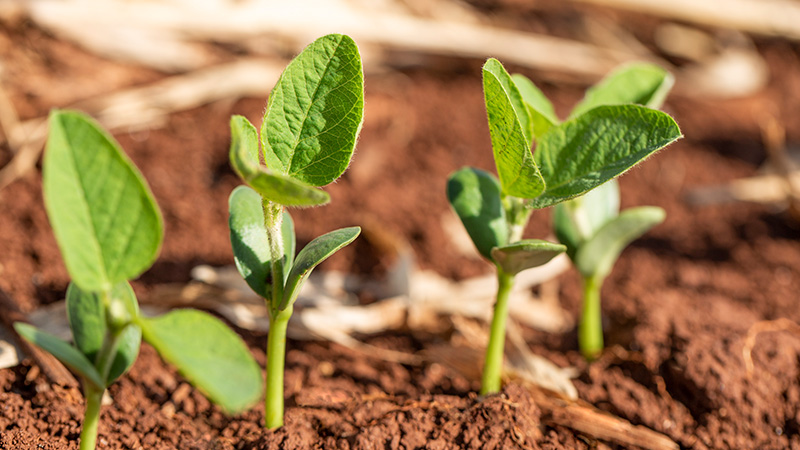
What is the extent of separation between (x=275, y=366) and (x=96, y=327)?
0.29 metres

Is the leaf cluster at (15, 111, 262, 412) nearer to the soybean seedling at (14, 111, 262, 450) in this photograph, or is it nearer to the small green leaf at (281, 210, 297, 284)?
the soybean seedling at (14, 111, 262, 450)

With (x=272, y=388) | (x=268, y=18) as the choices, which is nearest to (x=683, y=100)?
(x=268, y=18)

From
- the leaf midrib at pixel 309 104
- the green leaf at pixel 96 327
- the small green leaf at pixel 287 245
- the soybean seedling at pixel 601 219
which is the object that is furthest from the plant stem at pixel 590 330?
the green leaf at pixel 96 327

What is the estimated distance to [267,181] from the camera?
94 centimetres

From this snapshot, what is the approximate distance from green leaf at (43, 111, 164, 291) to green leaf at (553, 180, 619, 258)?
34.1 inches

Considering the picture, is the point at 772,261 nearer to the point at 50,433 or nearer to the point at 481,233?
the point at 481,233

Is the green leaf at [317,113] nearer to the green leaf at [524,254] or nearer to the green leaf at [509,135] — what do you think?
the green leaf at [509,135]

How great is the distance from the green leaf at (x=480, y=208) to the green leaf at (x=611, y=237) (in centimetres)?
31

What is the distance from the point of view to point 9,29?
8.57 feet

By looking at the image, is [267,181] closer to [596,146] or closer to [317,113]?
[317,113]

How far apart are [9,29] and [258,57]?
87 cm

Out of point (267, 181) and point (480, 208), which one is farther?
point (480, 208)

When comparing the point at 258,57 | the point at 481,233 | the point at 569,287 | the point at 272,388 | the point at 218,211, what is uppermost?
the point at 258,57

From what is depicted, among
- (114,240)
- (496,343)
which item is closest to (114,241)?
(114,240)
